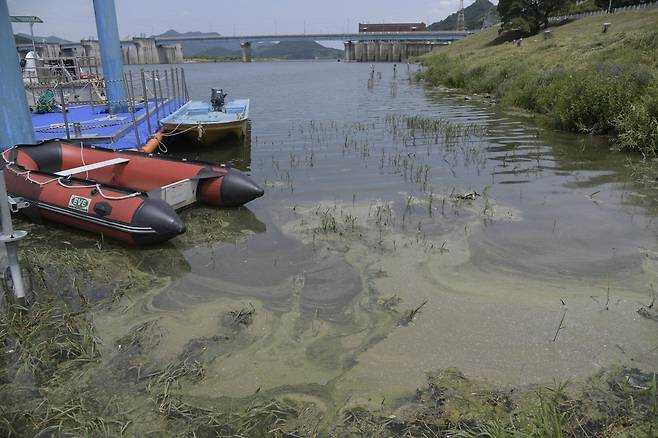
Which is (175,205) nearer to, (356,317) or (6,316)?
(6,316)

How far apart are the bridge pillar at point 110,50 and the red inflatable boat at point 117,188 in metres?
6.08

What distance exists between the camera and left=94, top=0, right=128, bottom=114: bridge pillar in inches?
572

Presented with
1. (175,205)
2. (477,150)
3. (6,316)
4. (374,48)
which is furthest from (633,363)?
(374,48)

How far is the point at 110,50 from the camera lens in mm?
14664

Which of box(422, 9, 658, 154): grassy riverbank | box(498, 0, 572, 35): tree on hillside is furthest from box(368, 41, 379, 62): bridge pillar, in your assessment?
box(422, 9, 658, 154): grassy riverbank

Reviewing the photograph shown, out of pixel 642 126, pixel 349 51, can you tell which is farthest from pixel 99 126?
pixel 349 51

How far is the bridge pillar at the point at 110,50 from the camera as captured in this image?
47.7 ft

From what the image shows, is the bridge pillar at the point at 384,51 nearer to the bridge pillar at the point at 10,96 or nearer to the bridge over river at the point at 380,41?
the bridge over river at the point at 380,41

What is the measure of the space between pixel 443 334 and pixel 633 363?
156 centimetres

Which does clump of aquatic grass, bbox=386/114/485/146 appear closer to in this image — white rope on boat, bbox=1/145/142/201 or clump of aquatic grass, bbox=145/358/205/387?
white rope on boat, bbox=1/145/142/201

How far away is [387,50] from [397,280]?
119m

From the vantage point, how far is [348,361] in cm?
412

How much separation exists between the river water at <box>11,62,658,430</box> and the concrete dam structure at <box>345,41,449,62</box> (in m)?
106

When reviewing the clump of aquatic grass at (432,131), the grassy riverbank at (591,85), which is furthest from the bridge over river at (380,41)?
the clump of aquatic grass at (432,131)
